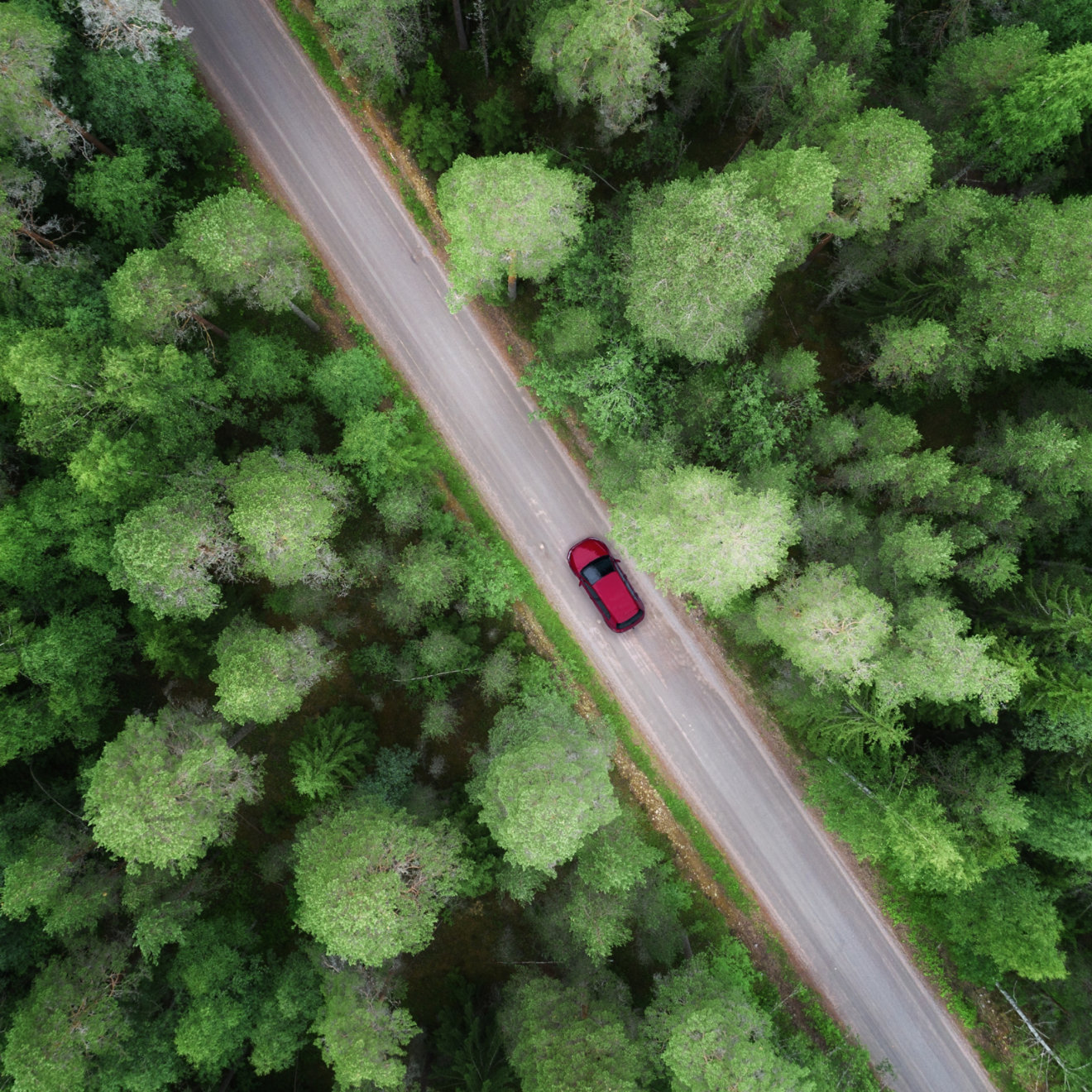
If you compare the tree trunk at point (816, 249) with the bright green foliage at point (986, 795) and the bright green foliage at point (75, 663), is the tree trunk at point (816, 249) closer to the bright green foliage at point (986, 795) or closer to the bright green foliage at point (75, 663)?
the bright green foliage at point (986, 795)

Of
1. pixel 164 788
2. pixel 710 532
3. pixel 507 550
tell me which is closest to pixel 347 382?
pixel 507 550

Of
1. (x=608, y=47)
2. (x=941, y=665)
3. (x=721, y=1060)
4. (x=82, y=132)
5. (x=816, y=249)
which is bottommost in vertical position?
(x=721, y=1060)

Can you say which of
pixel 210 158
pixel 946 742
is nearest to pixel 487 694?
pixel 946 742

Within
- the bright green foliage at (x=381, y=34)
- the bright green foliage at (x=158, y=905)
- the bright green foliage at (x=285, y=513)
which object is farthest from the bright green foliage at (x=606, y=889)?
the bright green foliage at (x=381, y=34)

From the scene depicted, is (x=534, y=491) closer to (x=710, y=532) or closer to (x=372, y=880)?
(x=710, y=532)

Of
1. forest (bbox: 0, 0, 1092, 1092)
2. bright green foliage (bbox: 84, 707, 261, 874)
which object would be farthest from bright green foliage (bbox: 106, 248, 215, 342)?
bright green foliage (bbox: 84, 707, 261, 874)
